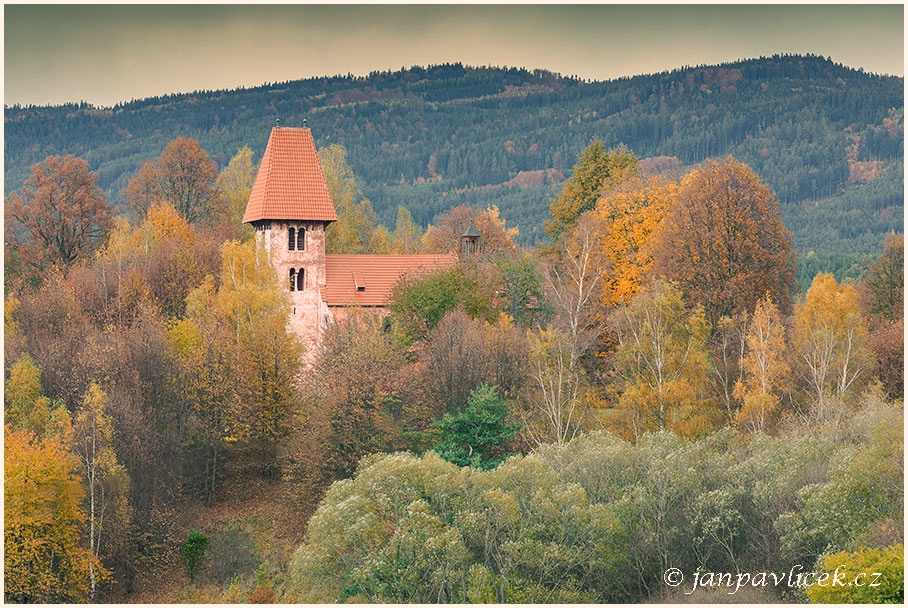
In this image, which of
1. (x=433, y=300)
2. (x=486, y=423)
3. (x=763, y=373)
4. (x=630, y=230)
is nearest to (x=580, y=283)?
(x=486, y=423)

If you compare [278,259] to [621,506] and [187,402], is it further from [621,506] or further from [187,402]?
[621,506]

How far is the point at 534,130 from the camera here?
592 feet

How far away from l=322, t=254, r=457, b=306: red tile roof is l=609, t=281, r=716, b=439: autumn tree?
1235cm

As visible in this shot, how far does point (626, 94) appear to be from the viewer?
604 feet

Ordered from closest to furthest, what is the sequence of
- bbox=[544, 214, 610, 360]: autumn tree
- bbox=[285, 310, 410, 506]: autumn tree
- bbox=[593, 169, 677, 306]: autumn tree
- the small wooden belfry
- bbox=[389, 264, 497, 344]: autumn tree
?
bbox=[285, 310, 410, 506]: autumn tree → bbox=[544, 214, 610, 360]: autumn tree → bbox=[389, 264, 497, 344]: autumn tree → bbox=[593, 169, 677, 306]: autumn tree → the small wooden belfry

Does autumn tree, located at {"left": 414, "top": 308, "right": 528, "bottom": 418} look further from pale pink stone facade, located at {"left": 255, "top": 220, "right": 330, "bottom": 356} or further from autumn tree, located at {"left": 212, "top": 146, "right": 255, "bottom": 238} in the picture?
autumn tree, located at {"left": 212, "top": 146, "right": 255, "bottom": 238}

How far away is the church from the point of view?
2399 inches

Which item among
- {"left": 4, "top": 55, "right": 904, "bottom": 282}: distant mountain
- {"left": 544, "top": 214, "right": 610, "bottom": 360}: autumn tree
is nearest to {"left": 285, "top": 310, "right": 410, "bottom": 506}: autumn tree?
{"left": 544, "top": 214, "right": 610, "bottom": 360}: autumn tree

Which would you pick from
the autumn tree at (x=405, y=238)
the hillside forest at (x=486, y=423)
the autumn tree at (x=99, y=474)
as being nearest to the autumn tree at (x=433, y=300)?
the hillside forest at (x=486, y=423)

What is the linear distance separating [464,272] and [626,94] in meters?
130

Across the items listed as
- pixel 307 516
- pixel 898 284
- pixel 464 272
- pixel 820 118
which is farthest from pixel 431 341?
pixel 820 118

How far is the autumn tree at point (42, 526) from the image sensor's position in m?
44.1

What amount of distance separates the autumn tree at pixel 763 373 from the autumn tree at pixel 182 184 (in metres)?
38.4

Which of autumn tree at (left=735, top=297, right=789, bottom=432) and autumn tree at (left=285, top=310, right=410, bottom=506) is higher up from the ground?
autumn tree at (left=735, top=297, right=789, bottom=432)
